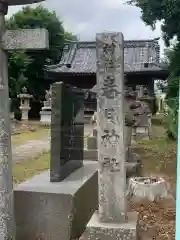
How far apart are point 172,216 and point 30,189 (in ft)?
6.88

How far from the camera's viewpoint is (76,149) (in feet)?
19.8

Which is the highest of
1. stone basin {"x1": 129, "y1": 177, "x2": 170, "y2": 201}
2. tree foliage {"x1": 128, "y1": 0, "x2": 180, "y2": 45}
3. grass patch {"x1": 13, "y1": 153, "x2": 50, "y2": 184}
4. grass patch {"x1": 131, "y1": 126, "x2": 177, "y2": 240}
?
tree foliage {"x1": 128, "y1": 0, "x2": 180, "y2": 45}

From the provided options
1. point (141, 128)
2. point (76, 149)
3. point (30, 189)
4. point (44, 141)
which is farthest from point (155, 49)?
point (30, 189)

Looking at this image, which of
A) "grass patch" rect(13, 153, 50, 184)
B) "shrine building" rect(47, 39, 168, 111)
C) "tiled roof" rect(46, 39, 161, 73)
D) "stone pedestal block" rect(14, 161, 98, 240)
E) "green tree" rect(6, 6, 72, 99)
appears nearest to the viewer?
"stone pedestal block" rect(14, 161, 98, 240)

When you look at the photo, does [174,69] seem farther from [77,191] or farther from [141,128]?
[77,191]

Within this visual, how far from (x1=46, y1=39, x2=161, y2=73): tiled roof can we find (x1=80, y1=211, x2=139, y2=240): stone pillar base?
882 inches

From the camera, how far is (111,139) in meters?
3.64

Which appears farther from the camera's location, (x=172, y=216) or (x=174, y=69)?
(x=174, y=69)

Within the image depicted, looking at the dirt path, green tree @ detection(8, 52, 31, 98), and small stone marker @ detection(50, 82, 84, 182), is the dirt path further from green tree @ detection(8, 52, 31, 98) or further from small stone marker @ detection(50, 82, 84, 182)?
green tree @ detection(8, 52, 31, 98)

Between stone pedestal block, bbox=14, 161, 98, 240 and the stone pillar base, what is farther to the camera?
stone pedestal block, bbox=14, 161, 98, 240

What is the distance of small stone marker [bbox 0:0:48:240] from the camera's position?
3.59m

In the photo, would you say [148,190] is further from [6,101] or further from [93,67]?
[93,67]

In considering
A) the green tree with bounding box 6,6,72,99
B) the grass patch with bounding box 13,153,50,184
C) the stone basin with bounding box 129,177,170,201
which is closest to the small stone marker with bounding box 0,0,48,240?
the stone basin with bounding box 129,177,170,201

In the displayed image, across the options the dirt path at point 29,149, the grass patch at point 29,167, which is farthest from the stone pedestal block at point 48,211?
the dirt path at point 29,149
